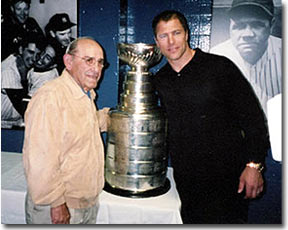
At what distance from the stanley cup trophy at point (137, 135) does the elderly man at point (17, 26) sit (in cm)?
107

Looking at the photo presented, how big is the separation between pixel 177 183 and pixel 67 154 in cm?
76

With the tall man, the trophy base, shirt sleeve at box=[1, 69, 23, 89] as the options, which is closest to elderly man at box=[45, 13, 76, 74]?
shirt sleeve at box=[1, 69, 23, 89]

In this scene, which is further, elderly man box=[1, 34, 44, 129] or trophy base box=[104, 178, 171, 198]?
elderly man box=[1, 34, 44, 129]

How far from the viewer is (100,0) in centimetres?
207

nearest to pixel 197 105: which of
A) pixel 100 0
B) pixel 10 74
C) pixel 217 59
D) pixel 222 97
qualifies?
pixel 222 97

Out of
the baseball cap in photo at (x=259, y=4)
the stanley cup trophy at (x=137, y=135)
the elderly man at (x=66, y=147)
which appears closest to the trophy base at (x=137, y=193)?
the stanley cup trophy at (x=137, y=135)

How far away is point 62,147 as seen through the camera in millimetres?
1225

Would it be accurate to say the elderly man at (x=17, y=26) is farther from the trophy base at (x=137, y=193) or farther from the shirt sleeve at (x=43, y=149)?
the trophy base at (x=137, y=193)

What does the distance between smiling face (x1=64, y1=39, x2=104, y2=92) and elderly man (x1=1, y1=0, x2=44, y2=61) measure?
3.40 ft

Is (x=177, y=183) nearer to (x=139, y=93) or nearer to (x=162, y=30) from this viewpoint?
(x=139, y=93)

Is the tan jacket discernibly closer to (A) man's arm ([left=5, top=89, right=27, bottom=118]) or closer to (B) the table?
(B) the table

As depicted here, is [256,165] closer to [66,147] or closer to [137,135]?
[137,135]

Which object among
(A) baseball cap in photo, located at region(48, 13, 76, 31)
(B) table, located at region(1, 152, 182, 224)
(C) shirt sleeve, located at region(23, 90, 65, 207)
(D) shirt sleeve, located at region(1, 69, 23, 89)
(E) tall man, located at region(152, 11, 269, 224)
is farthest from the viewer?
(D) shirt sleeve, located at region(1, 69, 23, 89)

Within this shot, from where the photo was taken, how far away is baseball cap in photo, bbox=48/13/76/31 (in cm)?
212
